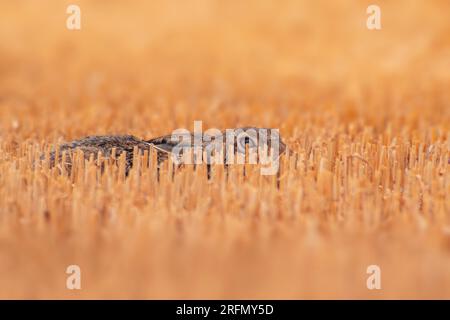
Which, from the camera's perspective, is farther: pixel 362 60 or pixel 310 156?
pixel 362 60

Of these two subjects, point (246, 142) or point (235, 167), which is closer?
point (235, 167)

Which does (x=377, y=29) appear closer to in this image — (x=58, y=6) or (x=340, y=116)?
(x=340, y=116)

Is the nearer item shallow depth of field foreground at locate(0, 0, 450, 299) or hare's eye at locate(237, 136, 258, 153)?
shallow depth of field foreground at locate(0, 0, 450, 299)

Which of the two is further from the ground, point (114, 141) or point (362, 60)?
point (362, 60)

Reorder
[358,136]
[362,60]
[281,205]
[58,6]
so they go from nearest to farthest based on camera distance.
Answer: [281,205], [358,136], [362,60], [58,6]

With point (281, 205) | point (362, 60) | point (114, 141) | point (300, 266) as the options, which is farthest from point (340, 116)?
point (300, 266)

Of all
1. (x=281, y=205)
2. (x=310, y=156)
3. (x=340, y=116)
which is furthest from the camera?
(x=340, y=116)

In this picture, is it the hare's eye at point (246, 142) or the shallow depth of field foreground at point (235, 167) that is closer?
the shallow depth of field foreground at point (235, 167)
